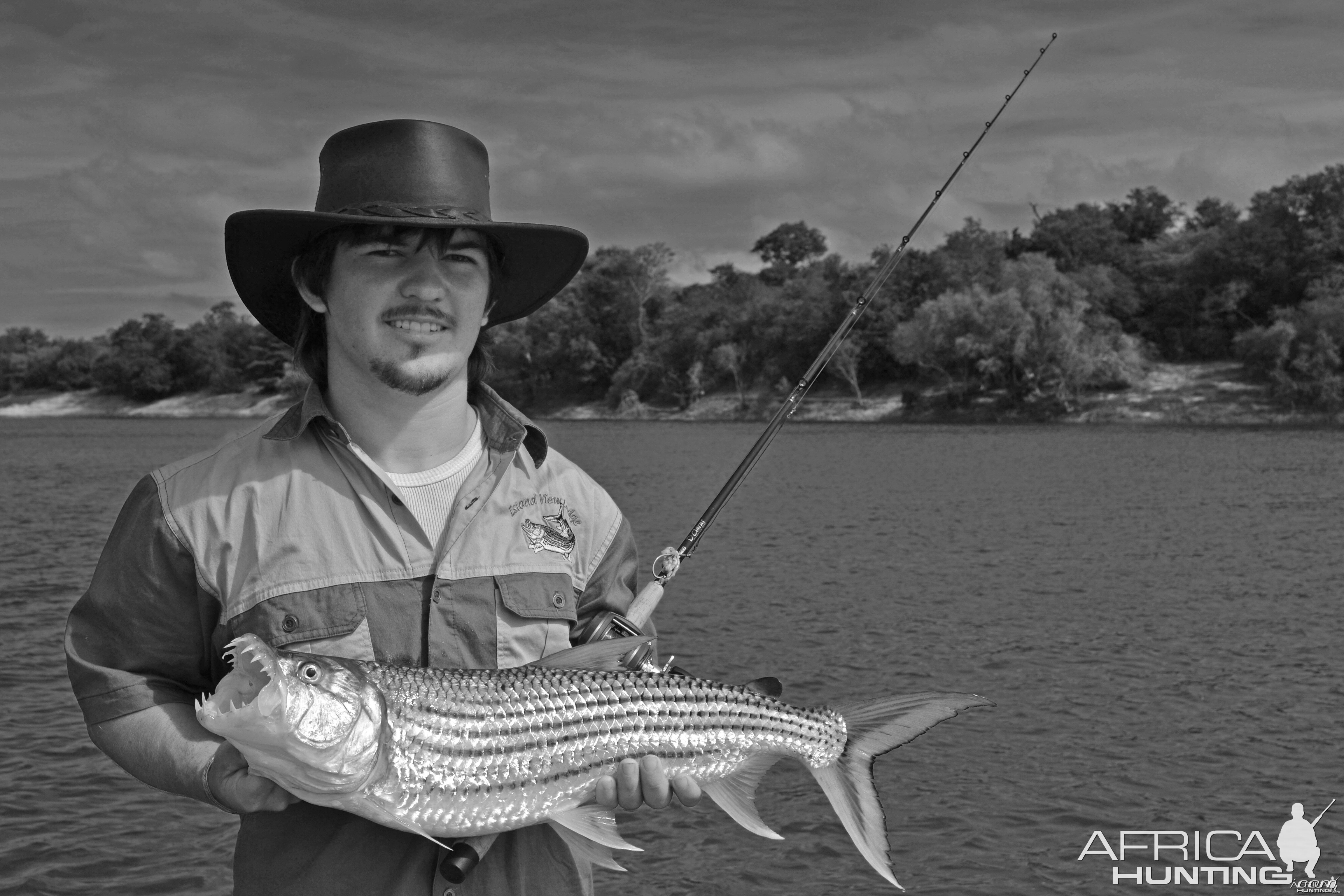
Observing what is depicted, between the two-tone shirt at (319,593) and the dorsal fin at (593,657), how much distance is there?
103 millimetres

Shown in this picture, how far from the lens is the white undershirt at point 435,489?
13.4ft

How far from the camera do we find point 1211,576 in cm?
2394

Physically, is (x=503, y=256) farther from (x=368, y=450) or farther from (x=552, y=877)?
(x=552, y=877)

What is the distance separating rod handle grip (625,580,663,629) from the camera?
15.2 feet

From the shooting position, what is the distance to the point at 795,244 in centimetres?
14762

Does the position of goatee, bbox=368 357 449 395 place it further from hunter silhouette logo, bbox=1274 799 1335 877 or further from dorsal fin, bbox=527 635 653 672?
hunter silhouette logo, bbox=1274 799 1335 877

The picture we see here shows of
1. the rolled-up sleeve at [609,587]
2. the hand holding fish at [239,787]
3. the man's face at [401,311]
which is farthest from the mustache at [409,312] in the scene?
the hand holding fish at [239,787]

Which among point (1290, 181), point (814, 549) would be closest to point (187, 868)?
point (814, 549)

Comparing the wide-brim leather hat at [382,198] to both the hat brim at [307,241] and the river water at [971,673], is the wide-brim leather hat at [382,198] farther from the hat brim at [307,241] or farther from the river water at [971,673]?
the river water at [971,673]

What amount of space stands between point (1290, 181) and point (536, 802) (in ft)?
327

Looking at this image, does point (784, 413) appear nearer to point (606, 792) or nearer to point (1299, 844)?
point (606, 792)

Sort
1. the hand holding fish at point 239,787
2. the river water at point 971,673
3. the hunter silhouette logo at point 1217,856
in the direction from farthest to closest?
the river water at point 971,673 → the hunter silhouette logo at point 1217,856 → the hand holding fish at point 239,787

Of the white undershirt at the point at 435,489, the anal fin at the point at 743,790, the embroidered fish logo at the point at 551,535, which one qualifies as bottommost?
the anal fin at the point at 743,790

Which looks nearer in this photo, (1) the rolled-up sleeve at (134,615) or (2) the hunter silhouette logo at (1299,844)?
(1) the rolled-up sleeve at (134,615)
